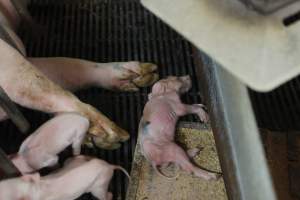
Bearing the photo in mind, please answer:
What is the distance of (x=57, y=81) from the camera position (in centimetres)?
197

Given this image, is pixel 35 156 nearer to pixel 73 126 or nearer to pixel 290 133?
pixel 73 126

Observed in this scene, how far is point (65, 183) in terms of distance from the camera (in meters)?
1.57

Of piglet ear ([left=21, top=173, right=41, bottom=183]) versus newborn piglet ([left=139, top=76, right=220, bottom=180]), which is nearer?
piglet ear ([left=21, top=173, right=41, bottom=183])

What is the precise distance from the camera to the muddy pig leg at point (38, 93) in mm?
1774

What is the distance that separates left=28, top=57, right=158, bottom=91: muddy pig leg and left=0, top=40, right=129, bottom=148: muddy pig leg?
0.56 ft

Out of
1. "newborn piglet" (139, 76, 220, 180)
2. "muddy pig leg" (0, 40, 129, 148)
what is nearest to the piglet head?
"newborn piglet" (139, 76, 220, 180)

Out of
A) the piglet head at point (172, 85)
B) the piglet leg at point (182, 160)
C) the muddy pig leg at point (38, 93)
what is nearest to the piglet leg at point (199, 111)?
the piglet head at point (172, 85)

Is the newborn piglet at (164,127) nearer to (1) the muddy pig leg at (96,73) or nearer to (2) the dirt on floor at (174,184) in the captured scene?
(2) the dirt on floor at (174,184)

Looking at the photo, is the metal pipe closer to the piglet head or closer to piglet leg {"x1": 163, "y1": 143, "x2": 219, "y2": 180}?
piglet leg {"x1": 163, "y1": 143, "x2": 219, "y2": 180}

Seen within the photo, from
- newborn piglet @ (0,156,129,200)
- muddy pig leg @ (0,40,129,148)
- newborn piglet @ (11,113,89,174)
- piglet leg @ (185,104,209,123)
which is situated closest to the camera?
newborn piglet @ (0,156,129,200)

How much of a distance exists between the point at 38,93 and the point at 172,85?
62 cm

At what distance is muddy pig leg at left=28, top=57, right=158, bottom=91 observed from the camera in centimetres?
198

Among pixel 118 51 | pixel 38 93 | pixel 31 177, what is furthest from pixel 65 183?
pixel 118 51

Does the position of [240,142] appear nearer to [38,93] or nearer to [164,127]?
[164,127]
